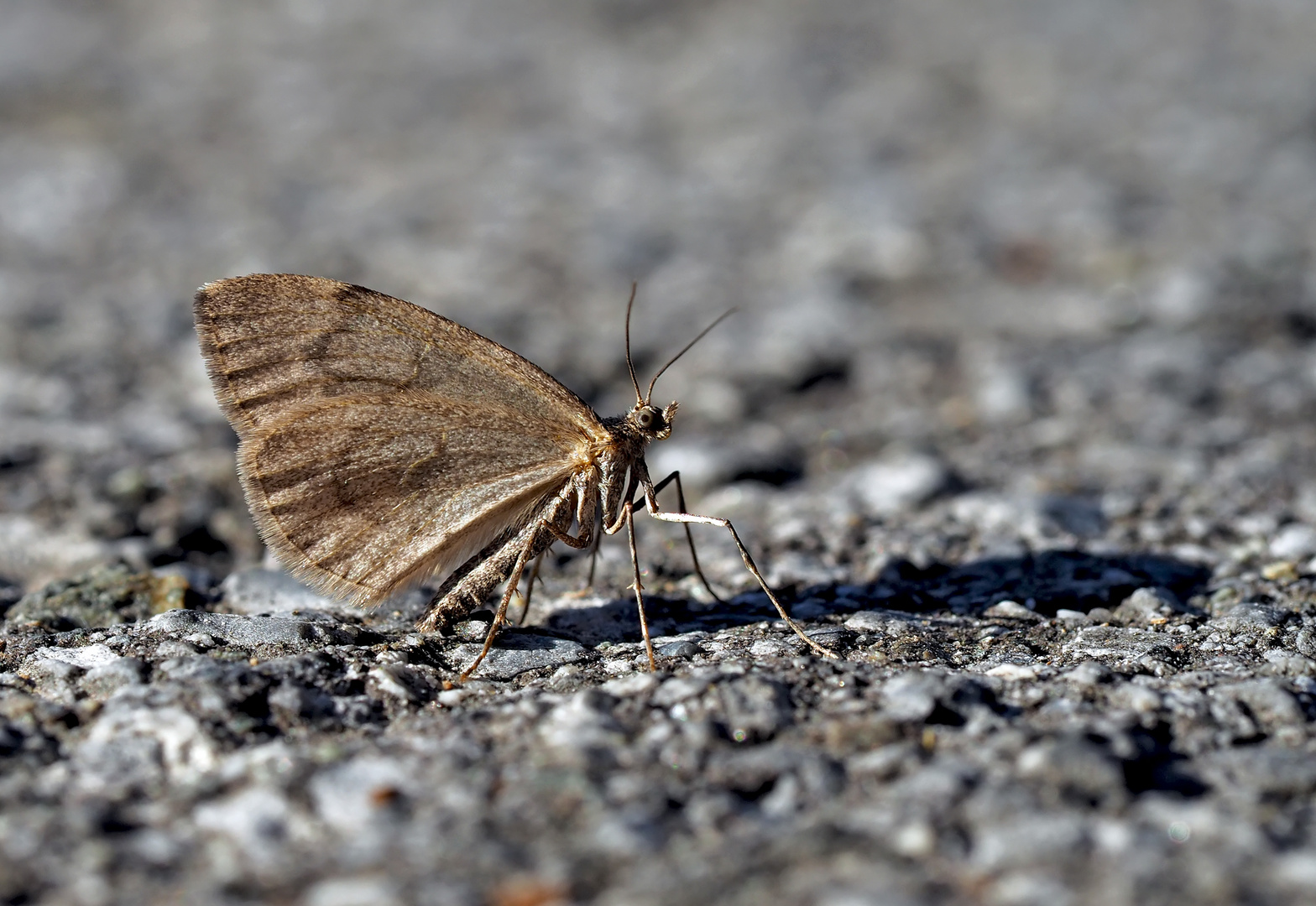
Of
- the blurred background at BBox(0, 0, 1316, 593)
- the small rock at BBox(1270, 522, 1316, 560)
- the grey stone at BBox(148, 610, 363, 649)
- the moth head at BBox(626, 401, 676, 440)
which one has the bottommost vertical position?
the grey stone at BBox(148, 610, 363, 649)

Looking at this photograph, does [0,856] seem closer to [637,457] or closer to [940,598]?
[637,457]

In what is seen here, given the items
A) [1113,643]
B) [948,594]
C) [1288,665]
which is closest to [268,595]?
[948,594]

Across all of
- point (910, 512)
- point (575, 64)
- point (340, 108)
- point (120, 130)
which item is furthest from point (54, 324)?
point (575, 64)

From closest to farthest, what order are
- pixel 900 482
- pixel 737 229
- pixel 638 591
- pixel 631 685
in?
pixel 631 685 → pixel 638 591 → pixel 900 482 → pixel 737 229

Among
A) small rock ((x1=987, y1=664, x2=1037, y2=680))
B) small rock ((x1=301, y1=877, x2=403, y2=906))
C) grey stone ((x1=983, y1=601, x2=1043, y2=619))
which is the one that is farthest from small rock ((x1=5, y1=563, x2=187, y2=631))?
grey stone ((x1=983, y1=601, x2=1043, y2=619))

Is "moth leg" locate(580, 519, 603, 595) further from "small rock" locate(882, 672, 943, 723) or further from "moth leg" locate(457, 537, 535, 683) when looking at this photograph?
"small rock" locate(882, 672, 943, 723)

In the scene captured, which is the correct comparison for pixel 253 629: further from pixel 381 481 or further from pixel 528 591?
pixel 528 591

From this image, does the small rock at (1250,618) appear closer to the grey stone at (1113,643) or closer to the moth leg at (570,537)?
the grey stone at (1113,643)
